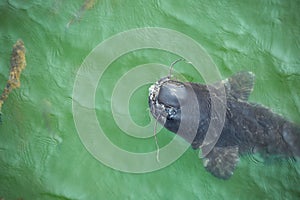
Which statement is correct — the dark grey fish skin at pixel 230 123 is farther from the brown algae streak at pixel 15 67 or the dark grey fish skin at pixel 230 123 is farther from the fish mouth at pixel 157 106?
the brown algae streak at pixel 15 67

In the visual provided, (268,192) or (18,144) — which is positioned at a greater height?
(18,144)

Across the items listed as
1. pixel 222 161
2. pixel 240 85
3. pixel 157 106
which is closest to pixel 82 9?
pixel 157 106

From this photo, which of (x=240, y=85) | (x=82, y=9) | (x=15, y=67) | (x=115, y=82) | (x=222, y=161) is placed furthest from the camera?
(x=82, y=9)

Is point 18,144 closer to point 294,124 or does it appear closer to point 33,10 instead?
point 33,10

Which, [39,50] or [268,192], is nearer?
[268,192]

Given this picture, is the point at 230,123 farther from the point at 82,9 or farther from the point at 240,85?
the point at 82,9

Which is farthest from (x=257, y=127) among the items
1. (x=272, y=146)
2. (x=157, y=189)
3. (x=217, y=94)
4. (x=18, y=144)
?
(x=18, y=144)

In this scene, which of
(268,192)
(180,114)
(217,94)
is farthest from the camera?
(268,192)

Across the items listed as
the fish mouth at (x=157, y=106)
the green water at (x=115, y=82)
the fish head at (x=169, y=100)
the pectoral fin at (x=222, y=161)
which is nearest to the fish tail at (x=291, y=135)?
the green water at (x=115, y=82)
